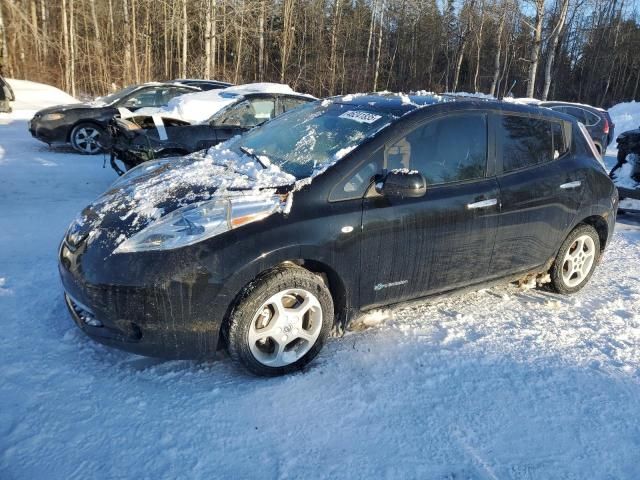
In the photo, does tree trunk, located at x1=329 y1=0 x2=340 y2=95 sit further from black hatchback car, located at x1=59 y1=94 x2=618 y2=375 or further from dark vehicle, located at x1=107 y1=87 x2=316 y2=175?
black hatchback car, located at x1=59 y1=94 x2=618 y2=375

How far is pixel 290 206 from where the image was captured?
301cm

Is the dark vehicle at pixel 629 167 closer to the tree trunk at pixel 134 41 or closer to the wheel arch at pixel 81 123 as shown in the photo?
the wheel arch at pixel 81 123

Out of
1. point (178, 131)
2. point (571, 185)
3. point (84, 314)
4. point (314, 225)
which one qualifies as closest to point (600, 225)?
point (571, 185)

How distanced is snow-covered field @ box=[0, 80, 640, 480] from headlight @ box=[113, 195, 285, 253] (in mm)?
825

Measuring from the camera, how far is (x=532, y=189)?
402cm

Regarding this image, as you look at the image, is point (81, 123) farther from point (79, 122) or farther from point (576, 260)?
point (576, 260)

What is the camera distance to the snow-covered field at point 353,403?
7.99 ft

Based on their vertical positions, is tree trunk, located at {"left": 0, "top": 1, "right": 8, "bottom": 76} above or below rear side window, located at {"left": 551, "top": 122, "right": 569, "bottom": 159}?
above

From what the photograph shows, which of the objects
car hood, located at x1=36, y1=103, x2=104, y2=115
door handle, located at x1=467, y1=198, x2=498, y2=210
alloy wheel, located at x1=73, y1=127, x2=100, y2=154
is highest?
car hood, located at x1=36, y1=103, x2=104, y2=115

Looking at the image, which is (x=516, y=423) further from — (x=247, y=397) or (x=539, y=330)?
(x=247, y=397)

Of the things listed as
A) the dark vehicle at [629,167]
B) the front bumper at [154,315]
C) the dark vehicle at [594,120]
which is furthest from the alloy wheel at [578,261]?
the dark vehicle at [594,120]

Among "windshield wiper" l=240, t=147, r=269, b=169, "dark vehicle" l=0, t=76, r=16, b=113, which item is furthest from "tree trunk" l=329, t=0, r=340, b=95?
"windshield wiper" l=240, t=147, r=269, b=169

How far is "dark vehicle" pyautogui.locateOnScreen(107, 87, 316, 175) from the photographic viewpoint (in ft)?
21.9

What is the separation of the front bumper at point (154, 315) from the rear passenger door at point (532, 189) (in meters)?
2.32
